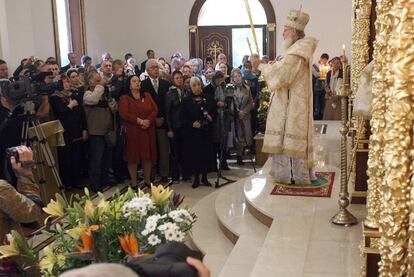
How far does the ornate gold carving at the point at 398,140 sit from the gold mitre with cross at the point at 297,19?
3.48m

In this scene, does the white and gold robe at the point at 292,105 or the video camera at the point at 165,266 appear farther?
the white and gold robe at the point at 292,105

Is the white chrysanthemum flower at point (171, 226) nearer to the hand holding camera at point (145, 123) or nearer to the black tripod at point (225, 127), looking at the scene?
the hand holding camera at point (145, 123)

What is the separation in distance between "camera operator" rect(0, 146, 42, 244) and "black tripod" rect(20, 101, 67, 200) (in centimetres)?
235

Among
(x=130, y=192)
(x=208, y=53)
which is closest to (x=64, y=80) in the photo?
(x=130, y=192)

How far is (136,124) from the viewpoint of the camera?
6617 mm

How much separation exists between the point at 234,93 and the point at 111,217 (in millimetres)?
5852

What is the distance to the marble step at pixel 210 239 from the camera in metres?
4.45

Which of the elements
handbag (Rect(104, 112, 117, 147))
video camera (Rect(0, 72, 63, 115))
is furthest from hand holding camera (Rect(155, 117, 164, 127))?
video camera (Rect(0, 72, 63, 115))

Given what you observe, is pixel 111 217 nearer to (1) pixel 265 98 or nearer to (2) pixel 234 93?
(2) pixel 234 93

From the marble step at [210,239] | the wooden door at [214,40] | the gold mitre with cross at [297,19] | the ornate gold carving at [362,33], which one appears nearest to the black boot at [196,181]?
the marble step at [210,239]

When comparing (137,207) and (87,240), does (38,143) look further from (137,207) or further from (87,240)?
(87,240)

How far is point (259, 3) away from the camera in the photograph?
591 inches

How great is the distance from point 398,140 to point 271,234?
266 cm

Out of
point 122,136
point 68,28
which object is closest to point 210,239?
point 122,136
